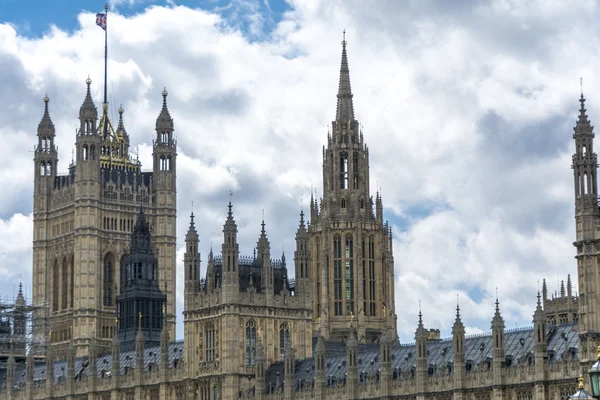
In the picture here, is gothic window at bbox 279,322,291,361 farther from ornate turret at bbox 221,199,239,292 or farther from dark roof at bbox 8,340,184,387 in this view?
dark roof at bbox 8,340,184,387

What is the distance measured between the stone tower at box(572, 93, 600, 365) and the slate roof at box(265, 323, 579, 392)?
7.86m

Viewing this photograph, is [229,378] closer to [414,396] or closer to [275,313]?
[275,313]

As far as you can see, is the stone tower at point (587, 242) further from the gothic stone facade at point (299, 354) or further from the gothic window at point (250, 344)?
the gothic window at point (250, 344)

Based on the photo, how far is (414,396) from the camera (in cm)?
13112

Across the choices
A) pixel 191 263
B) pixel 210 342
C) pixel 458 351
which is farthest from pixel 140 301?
pixel 458 351

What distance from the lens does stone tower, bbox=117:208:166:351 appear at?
599 feet

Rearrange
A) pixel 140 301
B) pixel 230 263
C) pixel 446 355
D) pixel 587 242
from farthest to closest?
pixel 140 301
pixel 230 263
pixel 446 355
pixel 587 242

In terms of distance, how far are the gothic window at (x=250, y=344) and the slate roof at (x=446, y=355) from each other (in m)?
1.83

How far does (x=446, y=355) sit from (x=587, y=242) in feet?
79.9

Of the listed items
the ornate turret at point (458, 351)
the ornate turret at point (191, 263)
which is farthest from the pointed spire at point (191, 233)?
the ornate turret at point (458, 351)

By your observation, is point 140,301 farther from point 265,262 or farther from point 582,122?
point 582,122

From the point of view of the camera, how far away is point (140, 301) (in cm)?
18500

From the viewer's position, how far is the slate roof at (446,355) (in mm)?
121312

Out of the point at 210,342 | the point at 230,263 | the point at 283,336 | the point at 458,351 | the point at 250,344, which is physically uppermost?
the point at 230,263
